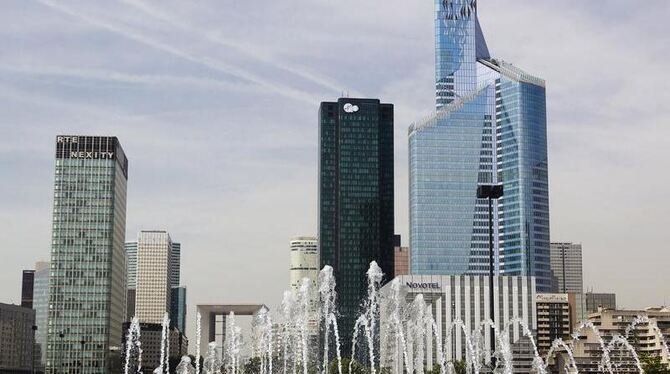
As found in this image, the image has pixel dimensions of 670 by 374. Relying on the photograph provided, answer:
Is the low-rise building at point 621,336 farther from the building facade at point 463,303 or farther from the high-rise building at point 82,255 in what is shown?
the high-rise building at point 82,255

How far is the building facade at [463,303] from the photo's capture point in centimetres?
16100

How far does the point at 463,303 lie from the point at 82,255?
194 ft

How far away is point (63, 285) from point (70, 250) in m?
5.49

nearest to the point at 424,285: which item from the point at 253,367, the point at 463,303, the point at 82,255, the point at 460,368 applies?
the point at 463,303

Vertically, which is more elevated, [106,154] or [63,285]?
[106,154]

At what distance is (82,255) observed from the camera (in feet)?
562

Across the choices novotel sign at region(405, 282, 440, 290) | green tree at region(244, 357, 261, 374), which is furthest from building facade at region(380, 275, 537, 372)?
green tree at region(244, 357, 261, 374)

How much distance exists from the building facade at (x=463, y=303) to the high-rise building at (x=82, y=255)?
44044 millimetres

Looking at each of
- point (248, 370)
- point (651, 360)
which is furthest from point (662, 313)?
point (651, 360)

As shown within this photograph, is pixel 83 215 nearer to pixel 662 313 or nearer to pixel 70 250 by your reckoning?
pixel 70 250

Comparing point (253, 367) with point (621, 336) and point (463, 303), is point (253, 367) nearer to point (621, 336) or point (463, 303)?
point (463, 303)

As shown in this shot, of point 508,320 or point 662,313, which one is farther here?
point 662,313

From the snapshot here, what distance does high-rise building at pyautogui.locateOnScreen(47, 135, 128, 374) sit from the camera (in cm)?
16962

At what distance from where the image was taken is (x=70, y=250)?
562ft
